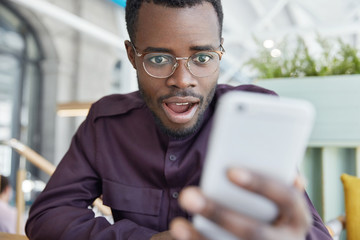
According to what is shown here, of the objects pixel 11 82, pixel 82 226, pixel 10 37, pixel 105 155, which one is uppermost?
pixel 10 37

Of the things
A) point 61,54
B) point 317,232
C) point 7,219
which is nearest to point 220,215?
point 317,232

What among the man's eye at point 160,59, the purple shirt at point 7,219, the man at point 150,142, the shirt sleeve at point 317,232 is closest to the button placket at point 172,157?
the man at point 150,142

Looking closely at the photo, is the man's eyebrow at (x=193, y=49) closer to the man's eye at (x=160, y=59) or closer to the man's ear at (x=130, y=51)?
the man's eye at (x=160, y=59)

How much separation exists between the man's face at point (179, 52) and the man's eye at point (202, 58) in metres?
0.01

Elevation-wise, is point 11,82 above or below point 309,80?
above

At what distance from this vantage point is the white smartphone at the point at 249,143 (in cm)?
41

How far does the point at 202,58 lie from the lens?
3.08 ft

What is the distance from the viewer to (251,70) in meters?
2.02

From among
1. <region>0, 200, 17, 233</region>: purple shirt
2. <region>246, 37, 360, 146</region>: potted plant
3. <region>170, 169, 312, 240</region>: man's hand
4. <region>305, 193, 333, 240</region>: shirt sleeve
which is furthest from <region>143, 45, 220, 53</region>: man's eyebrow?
<region>0, 200, 17, 233</region>: purple shirt

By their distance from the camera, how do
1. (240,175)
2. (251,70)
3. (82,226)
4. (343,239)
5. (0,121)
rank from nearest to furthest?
(240,175)
(82,226)
(343,239)
(251,70)
(0,121)

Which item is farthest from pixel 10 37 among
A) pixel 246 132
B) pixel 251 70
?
pixel 246 132

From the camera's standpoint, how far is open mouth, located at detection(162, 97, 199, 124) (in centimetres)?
94

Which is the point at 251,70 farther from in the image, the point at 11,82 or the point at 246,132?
the point at 11,82

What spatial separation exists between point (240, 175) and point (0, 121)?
5975 mm
